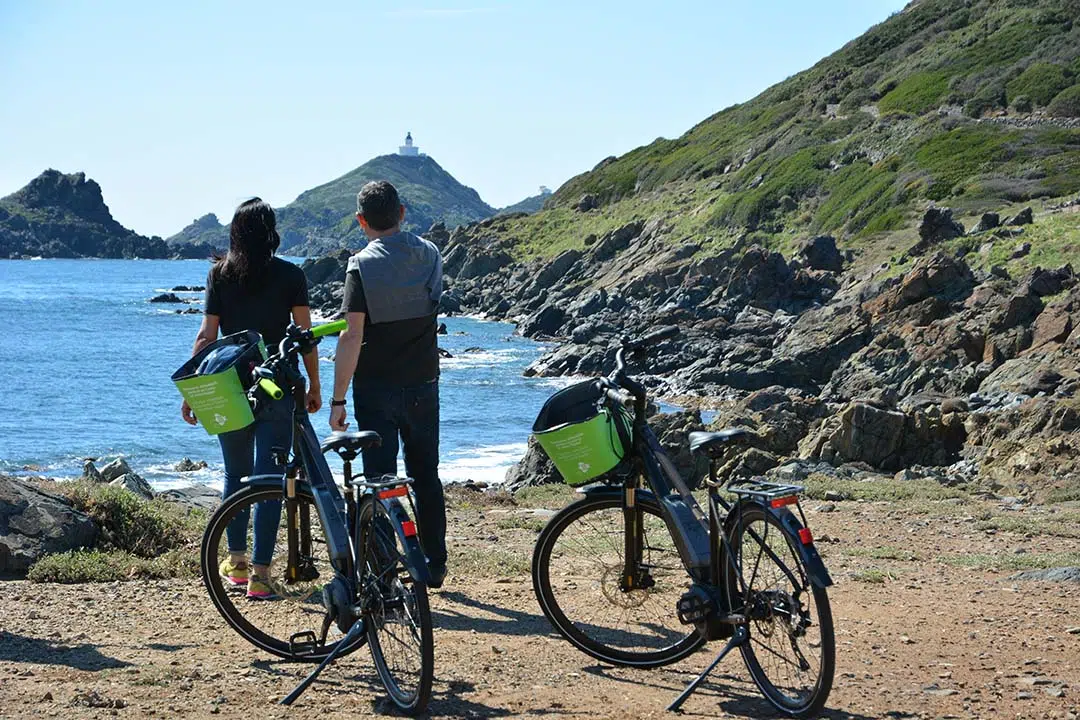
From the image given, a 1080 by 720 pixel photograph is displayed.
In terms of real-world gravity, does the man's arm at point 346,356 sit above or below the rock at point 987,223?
below

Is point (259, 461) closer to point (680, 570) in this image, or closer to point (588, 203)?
point (680, 570)

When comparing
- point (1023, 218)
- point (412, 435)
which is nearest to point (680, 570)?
point (412, 435)

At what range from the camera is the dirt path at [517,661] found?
521cm

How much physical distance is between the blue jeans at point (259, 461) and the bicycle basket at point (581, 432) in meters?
1.47

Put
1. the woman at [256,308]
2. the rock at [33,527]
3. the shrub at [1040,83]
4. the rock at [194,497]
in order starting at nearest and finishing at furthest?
1. the woman at [256,308]
2. the rock at [33,527]
3. the rock at [194,497]
4. the shrub at [1040,83]

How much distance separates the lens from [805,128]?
82.9 metres

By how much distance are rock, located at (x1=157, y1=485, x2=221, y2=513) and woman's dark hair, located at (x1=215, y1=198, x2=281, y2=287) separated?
5.26 meters

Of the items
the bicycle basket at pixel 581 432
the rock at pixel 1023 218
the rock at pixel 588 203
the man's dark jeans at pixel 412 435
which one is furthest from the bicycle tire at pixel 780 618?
the rock at pixel 588 203

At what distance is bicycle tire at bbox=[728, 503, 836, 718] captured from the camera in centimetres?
493

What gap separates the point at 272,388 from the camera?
18.5 ft

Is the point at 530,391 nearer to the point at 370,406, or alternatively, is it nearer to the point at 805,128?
the point at 370,406

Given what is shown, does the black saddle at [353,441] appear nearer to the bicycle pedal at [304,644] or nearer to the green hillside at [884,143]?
the bicycle pedal at [304,644]

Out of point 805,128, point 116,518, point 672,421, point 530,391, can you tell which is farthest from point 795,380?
point 805,128

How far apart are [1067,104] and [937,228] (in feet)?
71.9
